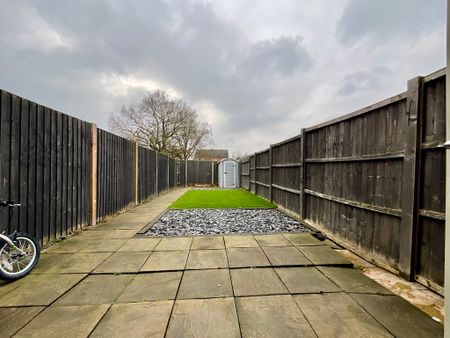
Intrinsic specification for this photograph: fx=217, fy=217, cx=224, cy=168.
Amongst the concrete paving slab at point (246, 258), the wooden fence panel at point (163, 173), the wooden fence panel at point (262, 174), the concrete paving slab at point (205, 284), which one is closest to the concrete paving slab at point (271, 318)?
the concrete paving slab at point (205, 284)

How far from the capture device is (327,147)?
385 cm

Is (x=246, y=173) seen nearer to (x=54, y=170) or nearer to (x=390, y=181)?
(x=54, y=170)

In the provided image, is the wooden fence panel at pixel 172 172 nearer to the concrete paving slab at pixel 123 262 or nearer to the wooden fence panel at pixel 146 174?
the wooden fence panel at pixel 146 174

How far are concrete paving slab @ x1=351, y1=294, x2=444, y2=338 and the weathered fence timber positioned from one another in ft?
12.3

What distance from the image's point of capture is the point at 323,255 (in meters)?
2.81

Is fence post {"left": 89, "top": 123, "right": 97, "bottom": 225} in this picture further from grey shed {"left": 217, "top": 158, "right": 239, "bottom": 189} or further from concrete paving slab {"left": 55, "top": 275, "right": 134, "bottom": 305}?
grey shed {"left": 217, "top": 158, "right": 239, "bottom": 189}

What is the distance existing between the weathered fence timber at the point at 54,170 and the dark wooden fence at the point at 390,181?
14.2ft

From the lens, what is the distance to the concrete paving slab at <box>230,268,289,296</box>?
6.33 feet

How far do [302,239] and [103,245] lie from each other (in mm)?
3055

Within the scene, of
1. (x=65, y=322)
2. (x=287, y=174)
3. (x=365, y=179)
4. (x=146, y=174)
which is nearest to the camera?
(x=65, y=322)

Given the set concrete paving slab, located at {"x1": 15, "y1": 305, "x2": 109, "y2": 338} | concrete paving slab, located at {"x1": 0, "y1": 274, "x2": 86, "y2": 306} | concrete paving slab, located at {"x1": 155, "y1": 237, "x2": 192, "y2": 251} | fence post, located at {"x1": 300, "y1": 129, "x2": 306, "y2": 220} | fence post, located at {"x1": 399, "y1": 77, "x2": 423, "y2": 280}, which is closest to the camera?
concrete paving slab, located at {"x1": 15, "y1": 305, "x2": 109, "y2": 338}

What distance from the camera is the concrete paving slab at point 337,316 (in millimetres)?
1420

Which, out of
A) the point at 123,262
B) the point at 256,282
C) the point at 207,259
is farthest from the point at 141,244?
the point at 256,282

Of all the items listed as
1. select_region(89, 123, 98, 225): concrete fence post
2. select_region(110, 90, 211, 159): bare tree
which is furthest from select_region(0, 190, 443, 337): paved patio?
select_region(110, 90, 211, 159): bare tree
